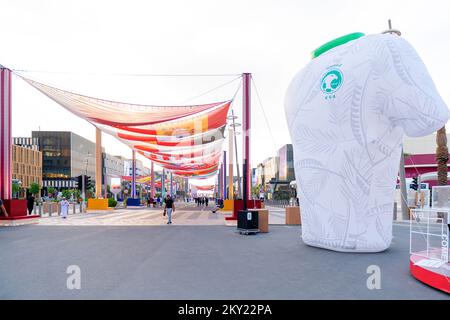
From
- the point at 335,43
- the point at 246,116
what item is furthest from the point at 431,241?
the point at 246,116

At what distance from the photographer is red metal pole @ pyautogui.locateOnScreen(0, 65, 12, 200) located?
48.2ft

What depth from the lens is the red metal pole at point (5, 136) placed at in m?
14.7

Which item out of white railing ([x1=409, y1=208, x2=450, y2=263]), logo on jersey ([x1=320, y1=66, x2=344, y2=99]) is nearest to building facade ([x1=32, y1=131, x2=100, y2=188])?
white railing ([x1=409, y1=208, x2=450, y2=263])

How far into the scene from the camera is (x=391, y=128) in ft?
24.6

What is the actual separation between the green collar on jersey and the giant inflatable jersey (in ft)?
0.76

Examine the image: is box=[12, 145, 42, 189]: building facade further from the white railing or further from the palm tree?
the white railing

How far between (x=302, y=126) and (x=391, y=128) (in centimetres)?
213

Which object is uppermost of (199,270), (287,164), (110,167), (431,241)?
(110,167)

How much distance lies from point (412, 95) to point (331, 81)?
1801 mm

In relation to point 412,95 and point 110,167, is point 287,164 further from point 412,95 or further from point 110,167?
point 110,167

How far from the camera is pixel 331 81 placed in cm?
771

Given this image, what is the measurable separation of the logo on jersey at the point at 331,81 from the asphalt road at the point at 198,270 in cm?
399
